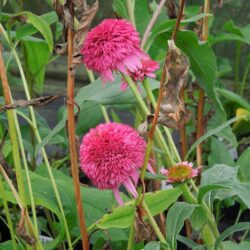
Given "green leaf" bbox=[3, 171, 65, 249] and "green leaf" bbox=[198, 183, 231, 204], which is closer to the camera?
"green leaf" bbox=[198, 183, 231, 204]

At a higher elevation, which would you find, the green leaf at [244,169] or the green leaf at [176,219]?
the green leaf at [176,219]

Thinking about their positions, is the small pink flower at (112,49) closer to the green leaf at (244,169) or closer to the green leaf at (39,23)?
the green leaf at (39,23)

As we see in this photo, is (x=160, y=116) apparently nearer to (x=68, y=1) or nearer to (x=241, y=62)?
(x=68, y=1)

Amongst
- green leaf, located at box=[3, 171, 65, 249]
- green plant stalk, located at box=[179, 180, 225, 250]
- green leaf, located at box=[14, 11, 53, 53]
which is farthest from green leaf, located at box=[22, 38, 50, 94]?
green plant stalk, located at box=[179, 180, 225, 250]

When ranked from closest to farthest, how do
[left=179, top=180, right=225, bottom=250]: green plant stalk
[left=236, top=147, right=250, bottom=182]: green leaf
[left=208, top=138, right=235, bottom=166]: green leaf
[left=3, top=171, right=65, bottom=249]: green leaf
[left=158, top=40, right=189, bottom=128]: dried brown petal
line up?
[left=158, top=40, right=189, bottom=128]: dried brown petal < [left=179, top=180, right=225, bottom=250]: green plant stalk < [left=3, top=171, right=65, bottom=249]: green leaf < [left=236, top=147, right=250, bottom=182]: green leaf < [left=208, top=138, right=235, bottom=166]: green leaf

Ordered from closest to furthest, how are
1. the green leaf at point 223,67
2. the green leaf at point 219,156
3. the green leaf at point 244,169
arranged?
the green leaf at point 244,169
the green leaf at point 219,156
the green leaf at point 223,67

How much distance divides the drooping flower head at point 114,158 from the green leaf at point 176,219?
5cm

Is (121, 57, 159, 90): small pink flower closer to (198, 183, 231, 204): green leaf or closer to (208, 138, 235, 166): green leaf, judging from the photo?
(198, 183, 231, 204): green leaf

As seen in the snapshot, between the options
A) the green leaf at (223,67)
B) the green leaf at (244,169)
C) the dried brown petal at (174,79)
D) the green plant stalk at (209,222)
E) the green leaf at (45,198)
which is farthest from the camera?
the green leaf at (223,67)

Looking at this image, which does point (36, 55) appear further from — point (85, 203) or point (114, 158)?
point (114, 158)

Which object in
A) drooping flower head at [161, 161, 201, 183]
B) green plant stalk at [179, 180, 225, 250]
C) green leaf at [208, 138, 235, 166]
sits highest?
drooping flower head at [161, 161, 201, 183]

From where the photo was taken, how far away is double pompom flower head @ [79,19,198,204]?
18.4 inches

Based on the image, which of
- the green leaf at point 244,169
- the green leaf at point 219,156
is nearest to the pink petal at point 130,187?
the green leaf at point 244,169

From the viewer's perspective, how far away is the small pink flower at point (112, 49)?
0.46m
